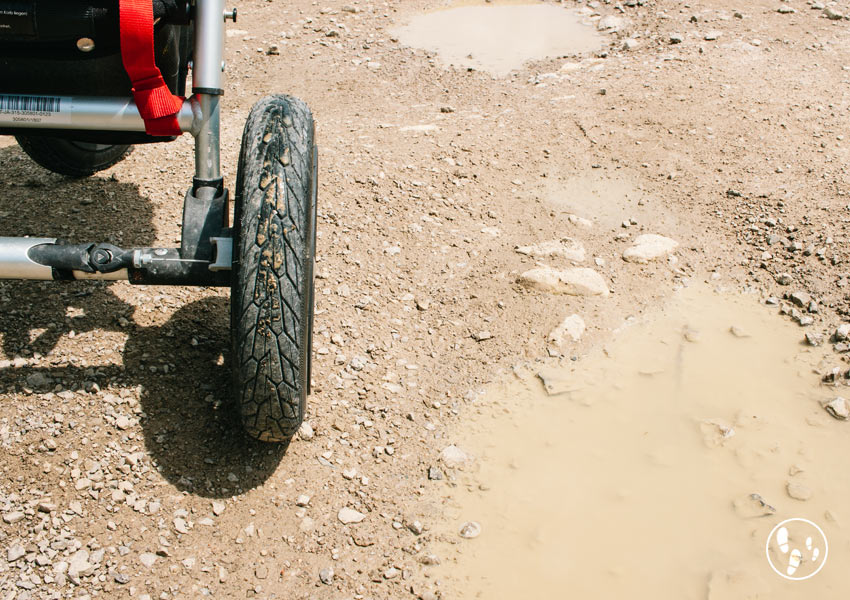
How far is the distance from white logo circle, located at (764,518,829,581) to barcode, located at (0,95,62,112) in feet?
10.1

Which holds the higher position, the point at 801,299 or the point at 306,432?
the point at 801,299

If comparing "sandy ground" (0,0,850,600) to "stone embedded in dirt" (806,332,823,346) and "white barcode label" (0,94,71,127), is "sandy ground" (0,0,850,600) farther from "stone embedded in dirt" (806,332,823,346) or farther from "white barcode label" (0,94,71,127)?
"white barcode label" (0,94,71,127)

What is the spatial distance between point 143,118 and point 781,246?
3.61 metres

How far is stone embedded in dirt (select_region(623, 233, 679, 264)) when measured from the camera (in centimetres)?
433

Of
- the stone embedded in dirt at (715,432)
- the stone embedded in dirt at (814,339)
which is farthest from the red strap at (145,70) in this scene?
the stone embedded in dirt at (814,339)

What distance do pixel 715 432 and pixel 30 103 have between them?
305cm

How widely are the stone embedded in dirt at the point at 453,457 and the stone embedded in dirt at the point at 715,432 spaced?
41.3 inches

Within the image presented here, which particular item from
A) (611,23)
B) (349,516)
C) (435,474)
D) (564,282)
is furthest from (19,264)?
(611,23)

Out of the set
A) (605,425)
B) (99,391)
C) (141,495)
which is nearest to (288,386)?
(141,495)

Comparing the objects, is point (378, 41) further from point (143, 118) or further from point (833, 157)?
point (143, 118)

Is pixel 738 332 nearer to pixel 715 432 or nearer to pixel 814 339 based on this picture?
pixel 814 339

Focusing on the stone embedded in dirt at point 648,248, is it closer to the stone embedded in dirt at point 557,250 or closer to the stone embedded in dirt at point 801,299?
the stone embedded in dirt at point 557,250

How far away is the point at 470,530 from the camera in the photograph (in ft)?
9.05

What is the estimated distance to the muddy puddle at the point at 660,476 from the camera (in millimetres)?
2641
